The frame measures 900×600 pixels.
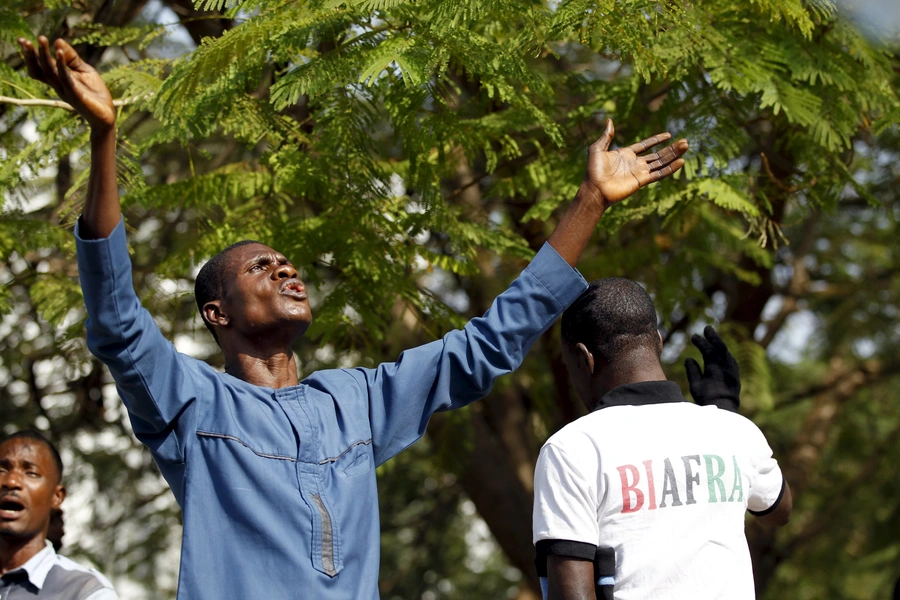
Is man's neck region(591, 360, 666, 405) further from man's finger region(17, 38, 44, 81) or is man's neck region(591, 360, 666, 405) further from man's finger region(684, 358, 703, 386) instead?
man's finger region(17, 38, 44, 81)

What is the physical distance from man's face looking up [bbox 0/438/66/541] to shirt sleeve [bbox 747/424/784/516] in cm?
278

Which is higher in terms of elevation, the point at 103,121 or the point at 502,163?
the point at 103,121

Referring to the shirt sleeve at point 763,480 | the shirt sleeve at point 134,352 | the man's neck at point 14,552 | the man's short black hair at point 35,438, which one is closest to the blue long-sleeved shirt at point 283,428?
the shirt sleeve at point 134,352

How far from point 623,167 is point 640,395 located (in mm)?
660

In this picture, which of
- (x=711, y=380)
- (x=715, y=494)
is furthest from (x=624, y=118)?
(x=715, y=494)

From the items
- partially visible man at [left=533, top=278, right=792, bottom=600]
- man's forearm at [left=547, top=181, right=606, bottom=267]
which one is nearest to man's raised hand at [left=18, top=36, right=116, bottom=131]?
man's forearm at [left=547, top=181, right=606, bottom=267]

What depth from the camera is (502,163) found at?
5039 mm

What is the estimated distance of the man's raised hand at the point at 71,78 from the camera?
212 centimetres

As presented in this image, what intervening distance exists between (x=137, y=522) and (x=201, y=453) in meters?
8.26

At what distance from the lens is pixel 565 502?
8.29ft

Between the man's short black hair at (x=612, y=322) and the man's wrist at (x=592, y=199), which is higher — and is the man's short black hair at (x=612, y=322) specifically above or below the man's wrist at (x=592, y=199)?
below

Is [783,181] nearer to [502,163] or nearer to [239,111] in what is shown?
[502,163]

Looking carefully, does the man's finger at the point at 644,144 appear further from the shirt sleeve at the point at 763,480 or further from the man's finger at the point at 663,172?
the shirt sleeve at the point at 763,480

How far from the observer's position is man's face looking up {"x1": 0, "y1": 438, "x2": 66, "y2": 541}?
13.1 ft
